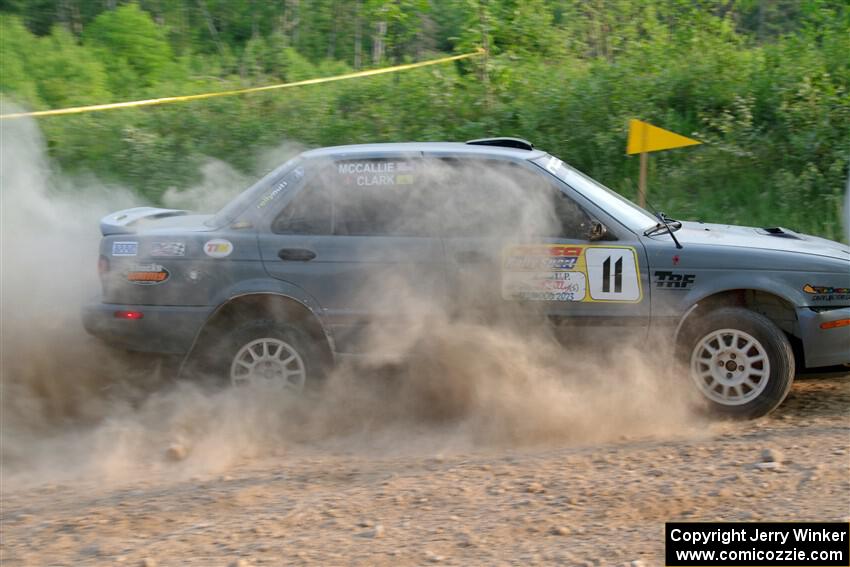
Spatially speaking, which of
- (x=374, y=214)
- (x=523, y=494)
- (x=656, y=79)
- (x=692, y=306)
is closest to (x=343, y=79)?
(x=656, y=79)

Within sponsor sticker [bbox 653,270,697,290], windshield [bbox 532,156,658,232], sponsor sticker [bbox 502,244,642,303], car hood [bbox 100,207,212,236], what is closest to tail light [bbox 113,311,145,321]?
car hood [bbox 100,207,212,236]

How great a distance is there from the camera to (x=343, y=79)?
13.4 m

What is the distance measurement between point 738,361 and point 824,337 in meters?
0.52

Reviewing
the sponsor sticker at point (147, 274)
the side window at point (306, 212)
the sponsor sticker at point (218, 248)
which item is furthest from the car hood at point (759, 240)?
the sponsor sticker at point (147, 274)

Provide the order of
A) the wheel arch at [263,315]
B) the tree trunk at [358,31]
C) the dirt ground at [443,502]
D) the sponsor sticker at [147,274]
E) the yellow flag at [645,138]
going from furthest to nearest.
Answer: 1. the tree trunk at [358,31]
2. the yellow flag at [645,138]
3. the sponsor sticker at [147,274]
4. the wheel arch at [263,315]
5. the dirt ground at [443,502]

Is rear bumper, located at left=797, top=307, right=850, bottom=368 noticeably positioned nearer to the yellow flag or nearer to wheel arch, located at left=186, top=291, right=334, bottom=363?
the yellow flag

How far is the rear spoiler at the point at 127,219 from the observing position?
6355 mm

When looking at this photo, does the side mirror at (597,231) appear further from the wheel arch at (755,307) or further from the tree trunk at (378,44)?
the tree trunk at (378,44)

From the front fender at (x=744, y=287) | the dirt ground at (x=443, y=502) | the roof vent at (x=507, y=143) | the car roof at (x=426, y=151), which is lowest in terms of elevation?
the dirt ground at (x=443, y=502)

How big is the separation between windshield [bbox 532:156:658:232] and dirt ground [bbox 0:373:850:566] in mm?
1378

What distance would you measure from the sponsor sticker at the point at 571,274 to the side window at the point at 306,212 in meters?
1.21

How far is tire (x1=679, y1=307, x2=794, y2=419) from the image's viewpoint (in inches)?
223

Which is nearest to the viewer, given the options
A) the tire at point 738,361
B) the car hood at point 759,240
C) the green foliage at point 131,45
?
the tire at point 738,361

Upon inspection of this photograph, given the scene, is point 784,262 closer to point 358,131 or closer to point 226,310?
point 226,310
